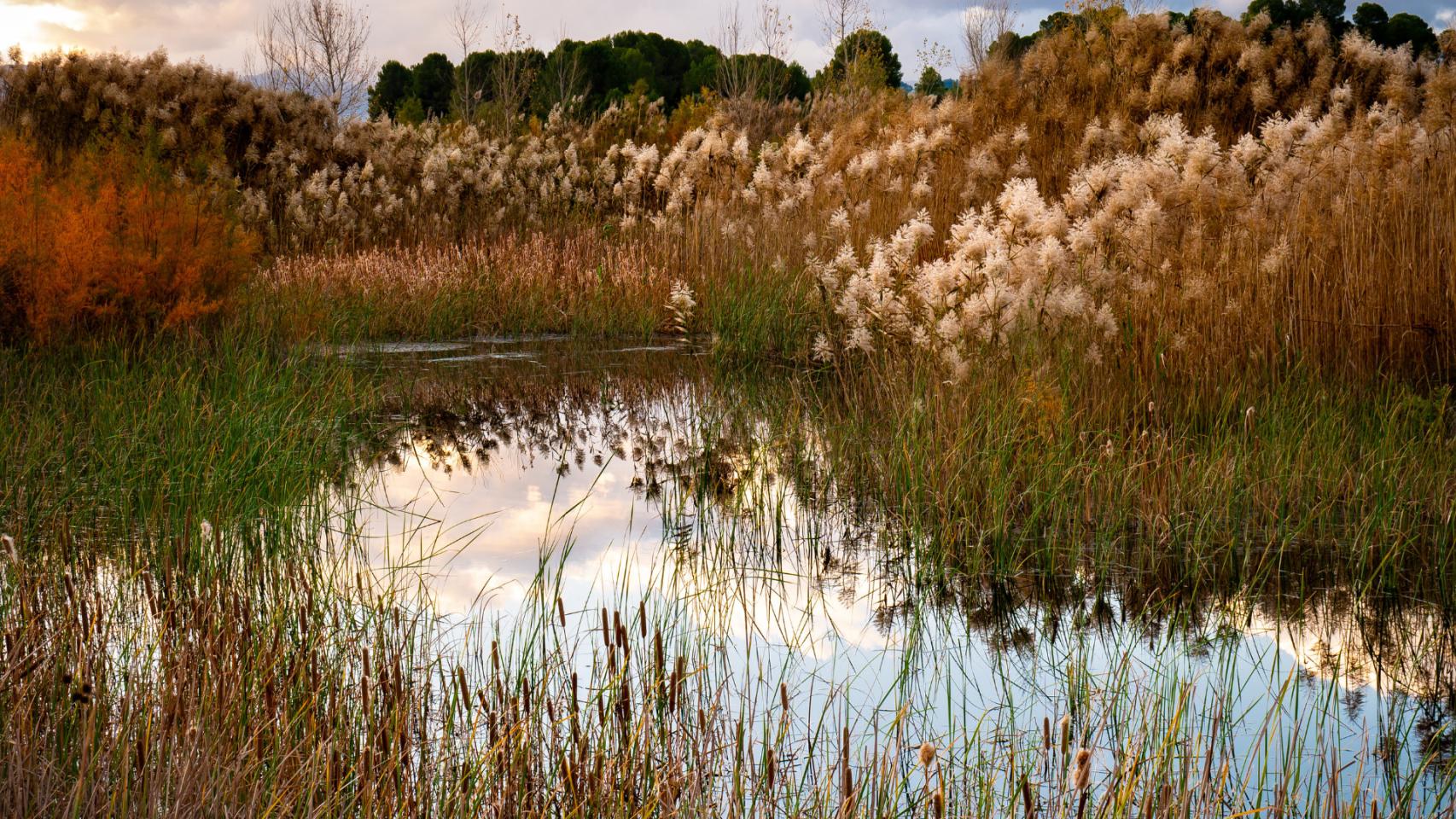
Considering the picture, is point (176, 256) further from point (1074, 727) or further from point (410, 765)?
point (1074, 727)

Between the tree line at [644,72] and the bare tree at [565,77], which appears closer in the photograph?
the tree line at [644,72]

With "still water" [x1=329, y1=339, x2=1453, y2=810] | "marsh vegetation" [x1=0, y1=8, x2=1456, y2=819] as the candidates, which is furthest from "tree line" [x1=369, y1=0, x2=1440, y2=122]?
"still water" [x1=329, y1=339, x2=1453, y2=810]

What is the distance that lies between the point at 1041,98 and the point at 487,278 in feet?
17.3

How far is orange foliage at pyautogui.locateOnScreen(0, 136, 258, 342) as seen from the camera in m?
6.36

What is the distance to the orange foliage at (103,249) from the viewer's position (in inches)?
251

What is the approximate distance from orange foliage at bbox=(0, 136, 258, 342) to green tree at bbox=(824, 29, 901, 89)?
18613mm

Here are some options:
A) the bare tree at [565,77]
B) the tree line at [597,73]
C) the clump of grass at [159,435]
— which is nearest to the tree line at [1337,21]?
the tree line at [597,73]

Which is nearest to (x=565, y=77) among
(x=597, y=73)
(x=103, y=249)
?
(x=597, y=73)

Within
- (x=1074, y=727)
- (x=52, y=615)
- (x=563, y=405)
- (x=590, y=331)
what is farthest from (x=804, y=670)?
(x=590, y=331)

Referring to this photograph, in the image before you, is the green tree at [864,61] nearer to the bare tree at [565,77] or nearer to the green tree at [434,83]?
the bare tree at [565,77]

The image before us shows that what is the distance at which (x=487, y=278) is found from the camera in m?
11.3

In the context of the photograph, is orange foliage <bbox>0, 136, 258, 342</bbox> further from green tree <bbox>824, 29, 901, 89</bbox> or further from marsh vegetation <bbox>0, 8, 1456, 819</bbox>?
green tree <bbox>824, 29, 901, 89</bbox>

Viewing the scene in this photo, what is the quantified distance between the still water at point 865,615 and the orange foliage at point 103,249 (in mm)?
1998

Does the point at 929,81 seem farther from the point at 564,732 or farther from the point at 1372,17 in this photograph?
the point at 564,732
